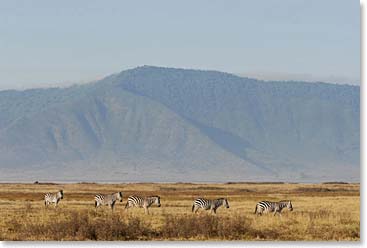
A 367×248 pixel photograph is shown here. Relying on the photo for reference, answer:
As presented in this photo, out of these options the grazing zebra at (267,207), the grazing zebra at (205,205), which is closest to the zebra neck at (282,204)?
the grazing zebra at (267,207)

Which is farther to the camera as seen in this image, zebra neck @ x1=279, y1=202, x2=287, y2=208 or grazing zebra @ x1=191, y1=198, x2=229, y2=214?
grazing zebra @ x1=191, y1=198, x2=229, y2=214

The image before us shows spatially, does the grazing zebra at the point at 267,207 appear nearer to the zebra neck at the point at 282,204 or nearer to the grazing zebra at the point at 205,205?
the zebra neck at the point at 282,204

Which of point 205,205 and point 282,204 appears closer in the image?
point 282,204

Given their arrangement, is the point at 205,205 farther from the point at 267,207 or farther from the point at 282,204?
the point at 267,207

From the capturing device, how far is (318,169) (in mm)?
179125

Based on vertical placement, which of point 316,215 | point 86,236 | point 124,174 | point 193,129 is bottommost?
point 86,236

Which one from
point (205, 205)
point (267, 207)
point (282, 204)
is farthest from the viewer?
point (205, 205)

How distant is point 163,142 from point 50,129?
24816 mm

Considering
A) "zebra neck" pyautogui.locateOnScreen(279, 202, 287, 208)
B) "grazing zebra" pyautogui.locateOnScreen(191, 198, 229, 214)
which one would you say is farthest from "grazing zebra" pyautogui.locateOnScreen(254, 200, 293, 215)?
"grazing zebra" pyautogui.locateOnScreen(191, 198, 229, 214)

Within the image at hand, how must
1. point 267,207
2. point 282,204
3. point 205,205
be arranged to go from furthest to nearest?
point 205,205
point 282,204
point 267,207

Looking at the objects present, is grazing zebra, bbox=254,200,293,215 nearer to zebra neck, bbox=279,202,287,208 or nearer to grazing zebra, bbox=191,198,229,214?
zebra neck, bbox=279,202,287,208

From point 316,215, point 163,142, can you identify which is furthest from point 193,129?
point 316,215

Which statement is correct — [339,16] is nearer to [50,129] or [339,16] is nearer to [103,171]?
[103,171]

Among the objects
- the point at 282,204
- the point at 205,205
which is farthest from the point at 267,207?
the point at 205,205
